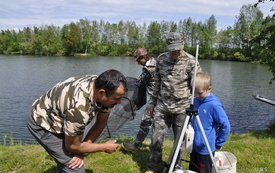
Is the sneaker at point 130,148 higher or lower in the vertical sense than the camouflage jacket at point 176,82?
lower

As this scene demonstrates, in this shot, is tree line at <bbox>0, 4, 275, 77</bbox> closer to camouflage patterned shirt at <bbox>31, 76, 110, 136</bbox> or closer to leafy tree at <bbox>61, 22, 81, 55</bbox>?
leafy tree at <bbox>61, 22, 81, 55</bbox>

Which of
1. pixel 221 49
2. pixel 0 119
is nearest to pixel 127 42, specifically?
pixel 221 49

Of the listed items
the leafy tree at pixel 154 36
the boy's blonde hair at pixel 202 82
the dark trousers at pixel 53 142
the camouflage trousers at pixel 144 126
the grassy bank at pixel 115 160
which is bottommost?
the grassy bank at pixel 115 160

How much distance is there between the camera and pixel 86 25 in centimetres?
8344

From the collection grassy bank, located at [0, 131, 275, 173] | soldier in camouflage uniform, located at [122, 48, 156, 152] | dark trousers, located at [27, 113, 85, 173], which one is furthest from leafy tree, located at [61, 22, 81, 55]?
dark trousers, located at [27, 113, 85, 173]

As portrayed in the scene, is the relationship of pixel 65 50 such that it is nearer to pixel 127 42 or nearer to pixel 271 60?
pixel 127 42

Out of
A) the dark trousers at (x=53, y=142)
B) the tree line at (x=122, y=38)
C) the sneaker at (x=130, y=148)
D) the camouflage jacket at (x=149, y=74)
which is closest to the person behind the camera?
the dark trousers at (x=53, y=142)

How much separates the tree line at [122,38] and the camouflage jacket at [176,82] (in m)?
60.9

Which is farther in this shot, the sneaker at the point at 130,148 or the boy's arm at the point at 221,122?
the sneaker at the point at 130,148

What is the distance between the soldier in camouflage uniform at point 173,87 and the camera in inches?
146

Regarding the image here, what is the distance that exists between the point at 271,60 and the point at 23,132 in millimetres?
9975

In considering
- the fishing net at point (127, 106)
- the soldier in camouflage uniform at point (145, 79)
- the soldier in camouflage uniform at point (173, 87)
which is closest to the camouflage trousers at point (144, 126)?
the soldier in camouflage uniform at point (145, 79)

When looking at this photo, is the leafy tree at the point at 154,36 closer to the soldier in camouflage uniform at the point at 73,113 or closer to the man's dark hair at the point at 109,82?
the soldier in camouflage uniform at the point at 73,113

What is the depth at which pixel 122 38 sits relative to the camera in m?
85.8
